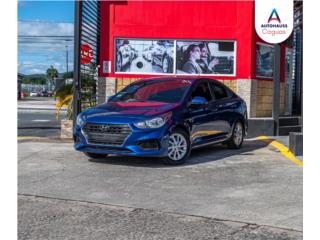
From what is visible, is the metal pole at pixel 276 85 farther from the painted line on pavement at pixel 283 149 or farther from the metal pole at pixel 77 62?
the metal pole at pixel 77 62

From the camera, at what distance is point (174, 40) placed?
14.4 metres


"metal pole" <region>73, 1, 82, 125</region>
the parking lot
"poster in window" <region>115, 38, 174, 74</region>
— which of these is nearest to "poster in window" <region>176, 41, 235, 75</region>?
"poster in window" <region>115, 38, 174, 74</region>

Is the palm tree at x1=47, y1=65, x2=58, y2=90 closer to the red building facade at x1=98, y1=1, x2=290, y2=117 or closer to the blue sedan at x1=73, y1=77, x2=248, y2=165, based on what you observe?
the red building facade at x1=98, y1=1, x2=290, y2=117

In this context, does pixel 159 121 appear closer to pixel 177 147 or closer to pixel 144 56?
pixel 177 147

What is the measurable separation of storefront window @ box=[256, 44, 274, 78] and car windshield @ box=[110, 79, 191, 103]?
5.59 meters

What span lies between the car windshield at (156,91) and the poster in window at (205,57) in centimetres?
464

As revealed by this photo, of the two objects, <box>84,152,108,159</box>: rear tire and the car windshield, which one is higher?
the car windshield

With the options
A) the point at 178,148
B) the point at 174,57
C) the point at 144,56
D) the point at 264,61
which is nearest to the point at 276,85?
the point at 264,61

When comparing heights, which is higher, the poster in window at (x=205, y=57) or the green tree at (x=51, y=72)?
the green tree at (x=51, y=72)

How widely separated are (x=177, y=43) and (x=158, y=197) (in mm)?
8603

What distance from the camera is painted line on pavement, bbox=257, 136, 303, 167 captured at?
9.30m

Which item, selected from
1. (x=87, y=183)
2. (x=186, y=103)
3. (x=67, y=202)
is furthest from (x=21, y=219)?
(x=186, y=103)

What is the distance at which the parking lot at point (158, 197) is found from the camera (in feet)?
16.6

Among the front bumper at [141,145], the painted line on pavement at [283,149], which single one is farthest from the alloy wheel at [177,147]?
the painted line on pavement at [283,149]
